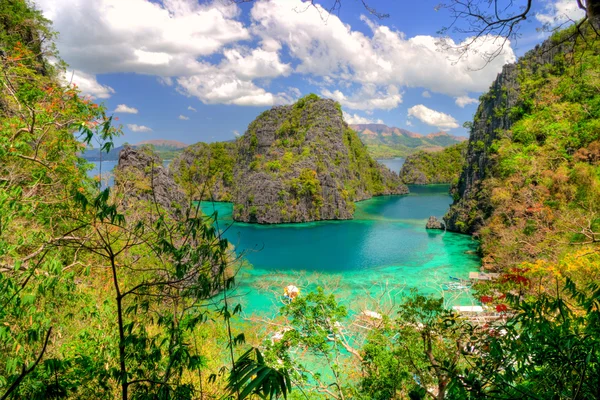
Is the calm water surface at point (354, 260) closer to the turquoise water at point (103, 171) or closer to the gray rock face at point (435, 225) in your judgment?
the turquoise water at point (103, 171)

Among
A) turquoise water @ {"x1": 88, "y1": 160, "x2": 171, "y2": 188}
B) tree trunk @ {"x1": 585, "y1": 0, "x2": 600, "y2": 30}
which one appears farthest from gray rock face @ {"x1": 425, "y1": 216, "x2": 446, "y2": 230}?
tree trunk @ {"x1": 585, "y1": 0, "x2": 600, "y2": 30}

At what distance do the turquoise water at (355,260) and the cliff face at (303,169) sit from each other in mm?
2881

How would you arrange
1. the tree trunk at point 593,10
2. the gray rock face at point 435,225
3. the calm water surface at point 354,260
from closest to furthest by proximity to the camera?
1. the tree trunk at point 593,10
2. the calm water surface at point 354,260
3. the gray rock face at point 435,225

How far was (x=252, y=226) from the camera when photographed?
1586 inches

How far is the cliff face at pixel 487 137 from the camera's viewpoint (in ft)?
96.1

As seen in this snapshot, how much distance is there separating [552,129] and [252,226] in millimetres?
30715

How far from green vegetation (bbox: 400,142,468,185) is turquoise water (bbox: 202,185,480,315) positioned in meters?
48.3

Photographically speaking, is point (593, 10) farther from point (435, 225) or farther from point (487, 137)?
point (487, 137)

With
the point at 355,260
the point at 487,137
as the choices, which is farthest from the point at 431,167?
Result: the point at 355,260

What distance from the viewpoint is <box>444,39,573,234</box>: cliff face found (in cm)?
2928

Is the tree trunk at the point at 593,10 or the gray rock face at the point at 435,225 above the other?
the tree trunk at the point at 593,10

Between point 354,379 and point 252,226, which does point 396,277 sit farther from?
point 252,226

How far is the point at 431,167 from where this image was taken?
88688 millimetres

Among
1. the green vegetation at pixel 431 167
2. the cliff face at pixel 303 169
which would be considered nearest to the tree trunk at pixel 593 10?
the cliff face at pixel 303 169
